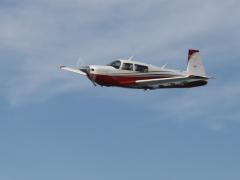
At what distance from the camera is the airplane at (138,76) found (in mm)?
78312

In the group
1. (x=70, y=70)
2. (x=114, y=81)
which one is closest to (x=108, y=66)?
(x=114, y=81)

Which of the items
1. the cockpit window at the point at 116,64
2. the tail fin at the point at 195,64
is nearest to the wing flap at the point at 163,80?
the cockpit window at the point at 116,64

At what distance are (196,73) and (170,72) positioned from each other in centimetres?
425

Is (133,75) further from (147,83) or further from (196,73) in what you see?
(196,73)

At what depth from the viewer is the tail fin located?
282 ft

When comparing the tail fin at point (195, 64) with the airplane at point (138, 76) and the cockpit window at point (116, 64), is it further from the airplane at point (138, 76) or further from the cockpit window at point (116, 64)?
the cockpit window at point (116, 64)

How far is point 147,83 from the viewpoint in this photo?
80.2 meters

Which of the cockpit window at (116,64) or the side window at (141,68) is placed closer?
the cockpit window at (116,64)

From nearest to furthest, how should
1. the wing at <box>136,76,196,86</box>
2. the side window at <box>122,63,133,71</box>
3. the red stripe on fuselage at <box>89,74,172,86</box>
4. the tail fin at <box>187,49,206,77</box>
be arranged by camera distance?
the red stripe on fuselage at <box>89,74,172,86</box> → the side window at <box>122,63,133,71</box> → the wing at <box>136,76,196,86</box> → the tail fin at <box>187,49,206,77</box>

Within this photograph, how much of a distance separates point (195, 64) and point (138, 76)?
426 inches

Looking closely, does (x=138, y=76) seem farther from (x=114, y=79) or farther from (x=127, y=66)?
(x=114, y=79)

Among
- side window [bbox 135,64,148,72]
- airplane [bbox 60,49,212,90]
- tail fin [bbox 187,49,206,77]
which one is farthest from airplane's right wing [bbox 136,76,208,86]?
tail fin [bbox 187,49,206,77]

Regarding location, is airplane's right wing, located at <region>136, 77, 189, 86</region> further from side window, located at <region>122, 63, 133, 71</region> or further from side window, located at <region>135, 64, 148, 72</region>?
side window, located at <region>122, 63, 133, 71</region>

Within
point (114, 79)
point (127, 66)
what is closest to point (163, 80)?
point (127, 66)
